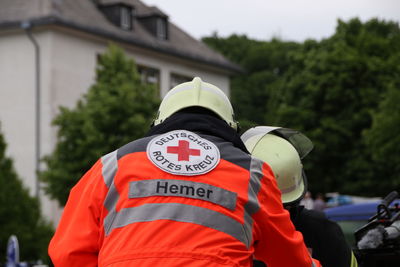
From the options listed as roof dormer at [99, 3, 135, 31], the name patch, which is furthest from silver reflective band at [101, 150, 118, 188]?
roof dormer at [99, 3, 135, 31]

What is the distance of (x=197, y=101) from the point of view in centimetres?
316

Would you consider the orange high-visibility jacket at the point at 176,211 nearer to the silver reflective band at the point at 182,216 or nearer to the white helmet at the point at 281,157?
the silver reflective band at the point at 182,216

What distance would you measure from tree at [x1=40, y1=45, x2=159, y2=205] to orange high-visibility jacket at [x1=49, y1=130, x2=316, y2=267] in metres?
22.0

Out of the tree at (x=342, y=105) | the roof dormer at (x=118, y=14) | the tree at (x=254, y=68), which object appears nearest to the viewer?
the tree at (x=342, y=105)

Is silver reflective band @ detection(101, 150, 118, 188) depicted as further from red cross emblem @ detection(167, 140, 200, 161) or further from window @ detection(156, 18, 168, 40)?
window @ detection(156, 18, 168, 40)

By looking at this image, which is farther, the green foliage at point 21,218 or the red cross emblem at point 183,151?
the green foliage at point 21,218

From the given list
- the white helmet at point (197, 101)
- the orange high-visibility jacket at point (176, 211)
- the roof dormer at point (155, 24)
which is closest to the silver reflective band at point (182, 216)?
the orange high-visibility jacket at point (176, 211)

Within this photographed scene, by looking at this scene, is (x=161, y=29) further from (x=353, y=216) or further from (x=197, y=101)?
(x=197, y=101)

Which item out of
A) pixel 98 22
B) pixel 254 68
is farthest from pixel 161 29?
pixel 254 68

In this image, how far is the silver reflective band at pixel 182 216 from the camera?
9.11ft

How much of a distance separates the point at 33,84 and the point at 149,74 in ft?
23.3

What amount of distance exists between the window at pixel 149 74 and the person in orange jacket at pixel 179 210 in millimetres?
35933

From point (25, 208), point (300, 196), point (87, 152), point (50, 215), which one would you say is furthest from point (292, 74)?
point (300, 196)

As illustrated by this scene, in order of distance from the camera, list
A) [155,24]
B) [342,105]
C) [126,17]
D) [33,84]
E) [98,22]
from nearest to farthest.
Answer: [33,84]
[98,22]
[126,17]
[342,105]
[155,24]
